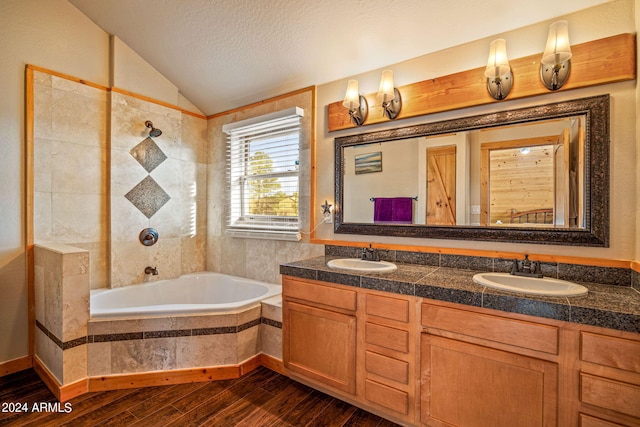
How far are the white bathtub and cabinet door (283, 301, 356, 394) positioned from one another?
47 cm

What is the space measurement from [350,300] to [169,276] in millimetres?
2189

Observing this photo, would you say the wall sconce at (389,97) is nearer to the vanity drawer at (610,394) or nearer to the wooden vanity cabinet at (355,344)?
the wooden vanity cabinet at (355,344)

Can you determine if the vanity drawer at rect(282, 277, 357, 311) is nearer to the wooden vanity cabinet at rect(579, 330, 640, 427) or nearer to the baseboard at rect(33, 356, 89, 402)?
the wooden vanity cabinet at rect(579, 330, 640, 427)

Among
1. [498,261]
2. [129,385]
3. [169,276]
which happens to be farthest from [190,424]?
[498,261]

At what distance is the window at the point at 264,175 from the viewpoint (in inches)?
110

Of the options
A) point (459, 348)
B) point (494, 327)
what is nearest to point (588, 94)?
point (494, 327)

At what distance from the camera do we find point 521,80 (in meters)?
1.74

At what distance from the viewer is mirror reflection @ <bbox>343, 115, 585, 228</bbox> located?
166 cm

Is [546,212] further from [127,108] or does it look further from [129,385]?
[127,108]

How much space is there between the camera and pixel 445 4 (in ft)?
5.92

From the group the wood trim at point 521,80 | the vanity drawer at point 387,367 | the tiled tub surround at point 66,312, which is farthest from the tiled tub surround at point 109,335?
the wood trim at point 521,80

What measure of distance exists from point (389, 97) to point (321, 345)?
173 cm

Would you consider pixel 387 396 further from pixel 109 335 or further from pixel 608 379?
pixel 109 335

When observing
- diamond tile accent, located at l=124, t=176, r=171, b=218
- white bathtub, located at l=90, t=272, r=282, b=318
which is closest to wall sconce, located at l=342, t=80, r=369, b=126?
white bathtub, located at l=90, t=272, r=282, b=318
